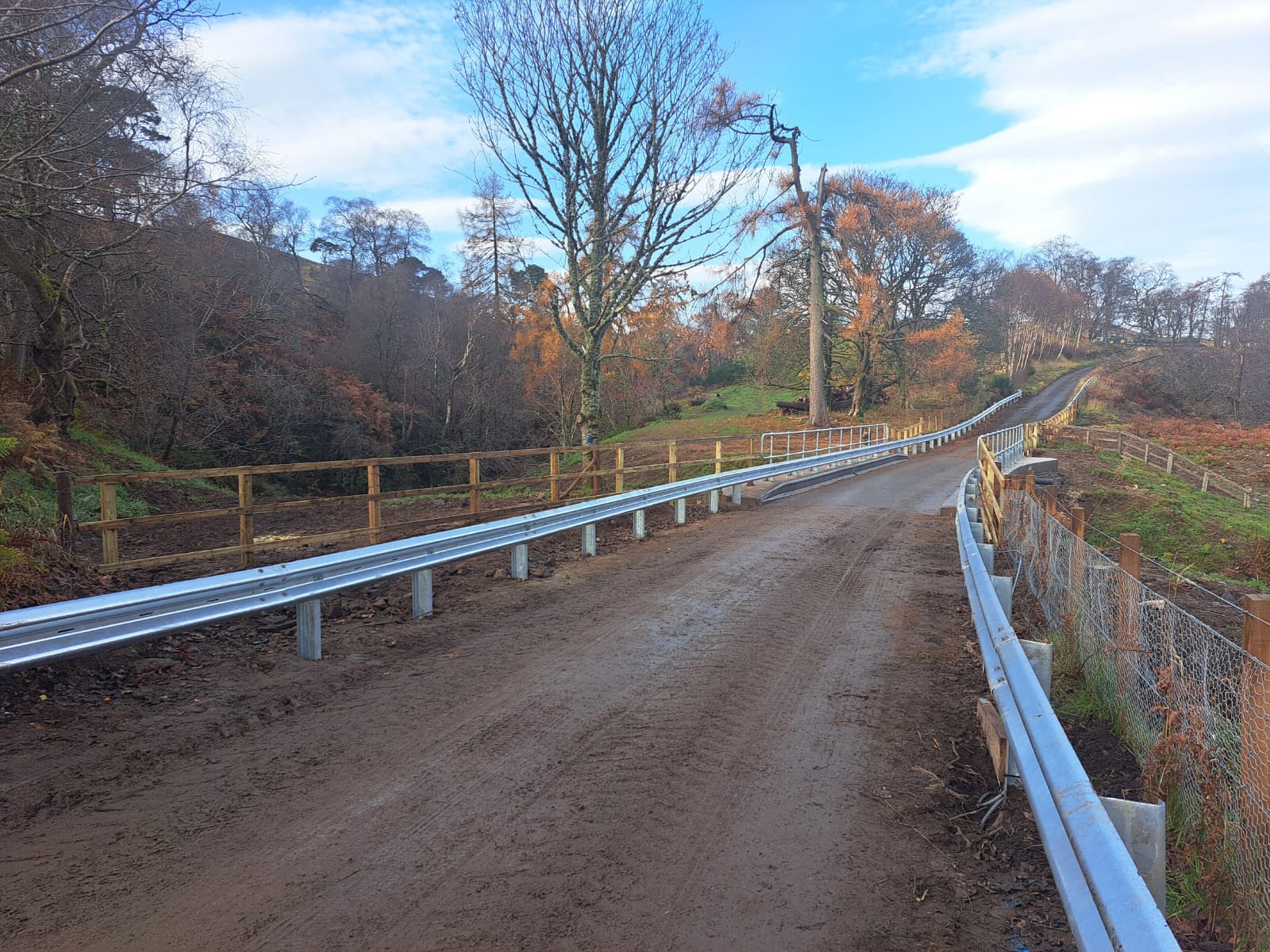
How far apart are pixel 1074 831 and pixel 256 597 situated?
199 inches

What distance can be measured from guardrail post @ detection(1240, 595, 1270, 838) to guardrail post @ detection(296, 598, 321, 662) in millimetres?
5524

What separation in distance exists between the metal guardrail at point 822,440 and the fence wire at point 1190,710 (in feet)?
57.6

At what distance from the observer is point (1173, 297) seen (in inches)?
3634

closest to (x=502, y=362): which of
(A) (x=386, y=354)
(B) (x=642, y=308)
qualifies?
(A) (x=386, y=354)

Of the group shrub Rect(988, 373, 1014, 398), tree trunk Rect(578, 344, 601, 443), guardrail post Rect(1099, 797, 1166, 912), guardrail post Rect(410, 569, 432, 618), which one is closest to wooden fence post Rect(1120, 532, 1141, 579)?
guardrail post Rect(1099, 797, 1166, 912)

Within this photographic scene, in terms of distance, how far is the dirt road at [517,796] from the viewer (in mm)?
2820

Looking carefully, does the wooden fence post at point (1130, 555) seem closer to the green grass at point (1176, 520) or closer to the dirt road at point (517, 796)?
the dirt road at point (517, 796)

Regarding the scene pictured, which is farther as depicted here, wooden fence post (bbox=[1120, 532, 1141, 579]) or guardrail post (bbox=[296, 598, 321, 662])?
guardrail post (bbox=[296, 598, 321, 662])

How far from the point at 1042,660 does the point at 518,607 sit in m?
4.88

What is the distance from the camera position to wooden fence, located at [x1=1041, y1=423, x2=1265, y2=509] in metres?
27.5

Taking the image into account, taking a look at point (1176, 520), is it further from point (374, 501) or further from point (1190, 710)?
point (374, 501)

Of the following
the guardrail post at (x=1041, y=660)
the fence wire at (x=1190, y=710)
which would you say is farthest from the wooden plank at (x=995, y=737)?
the fence wire at (x=1190, y=710)

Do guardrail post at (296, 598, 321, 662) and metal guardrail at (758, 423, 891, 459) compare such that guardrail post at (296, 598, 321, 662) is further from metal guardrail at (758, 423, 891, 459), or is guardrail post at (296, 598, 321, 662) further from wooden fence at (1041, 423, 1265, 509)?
wooden fence at (1041, 423, 1265, 509)

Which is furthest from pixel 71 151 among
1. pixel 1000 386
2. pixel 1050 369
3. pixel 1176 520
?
pixel 1050 369
